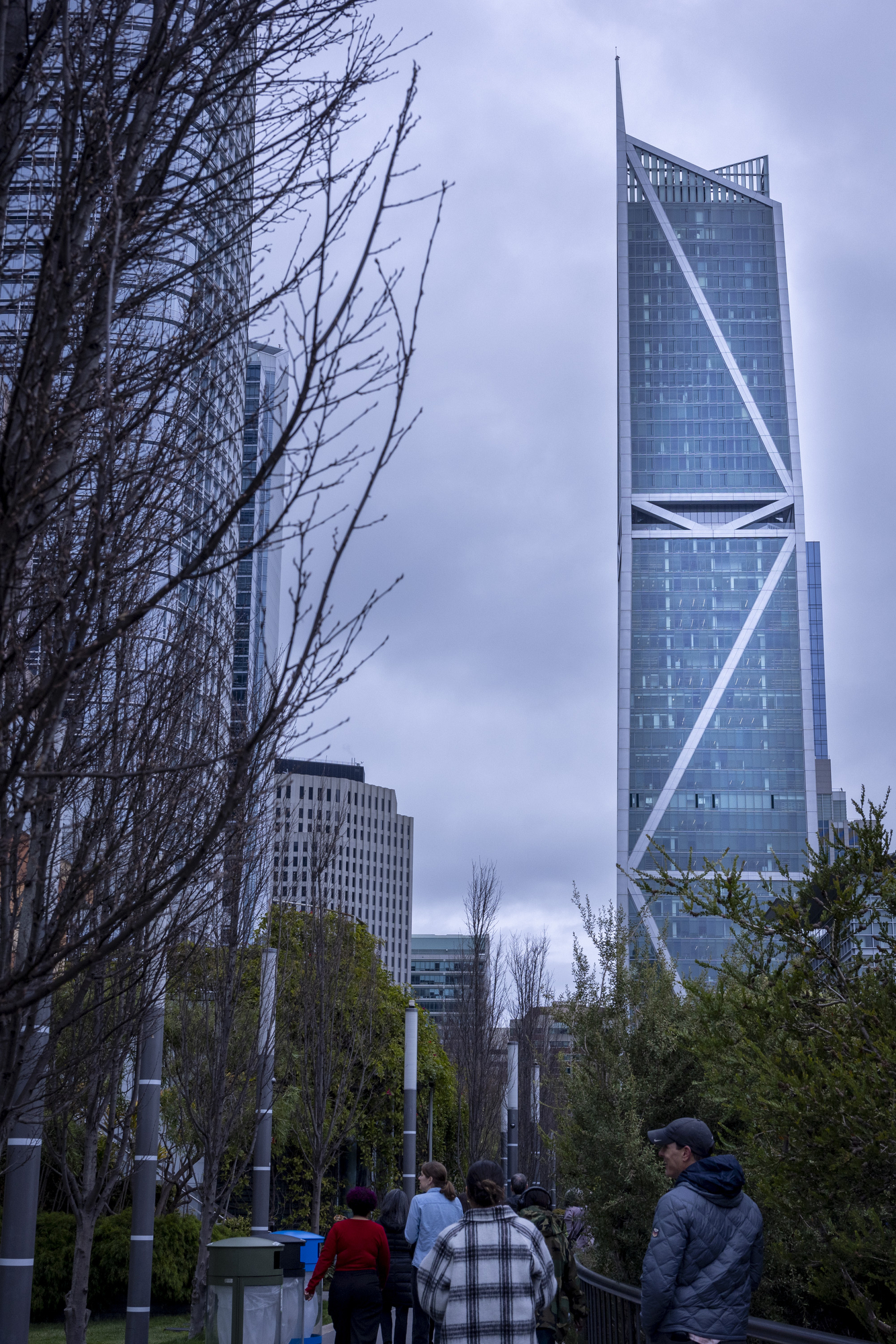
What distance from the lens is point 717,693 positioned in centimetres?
13500

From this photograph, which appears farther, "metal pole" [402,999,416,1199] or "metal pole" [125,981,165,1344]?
"metal pole" [402,999,416,1199]

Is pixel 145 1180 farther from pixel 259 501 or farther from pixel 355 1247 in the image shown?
pixel 259 501

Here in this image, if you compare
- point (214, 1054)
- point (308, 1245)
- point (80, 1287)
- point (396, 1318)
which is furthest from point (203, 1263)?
point (396, 1318)

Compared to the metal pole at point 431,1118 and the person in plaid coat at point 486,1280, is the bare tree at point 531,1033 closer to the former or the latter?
the metal pole at point 431,1118

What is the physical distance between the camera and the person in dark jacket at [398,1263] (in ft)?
37.4

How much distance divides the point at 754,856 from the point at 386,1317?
125757 mm

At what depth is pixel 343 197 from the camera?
4605mm

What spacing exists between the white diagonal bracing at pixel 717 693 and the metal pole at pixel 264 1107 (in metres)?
115

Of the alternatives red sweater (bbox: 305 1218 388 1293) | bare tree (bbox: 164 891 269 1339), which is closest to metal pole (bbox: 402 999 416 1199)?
bare tree (bbox: 164 891 269 1339)

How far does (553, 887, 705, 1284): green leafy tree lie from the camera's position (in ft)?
43.8

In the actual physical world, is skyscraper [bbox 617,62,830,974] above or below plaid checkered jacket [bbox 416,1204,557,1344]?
above

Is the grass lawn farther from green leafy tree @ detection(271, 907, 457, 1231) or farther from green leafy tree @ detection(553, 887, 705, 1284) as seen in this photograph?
green leafy tree @ detection(553, 887, 705, 1284)

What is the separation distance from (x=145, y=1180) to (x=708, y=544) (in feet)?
437

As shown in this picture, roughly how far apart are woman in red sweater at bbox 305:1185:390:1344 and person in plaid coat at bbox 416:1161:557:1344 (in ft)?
13.6
